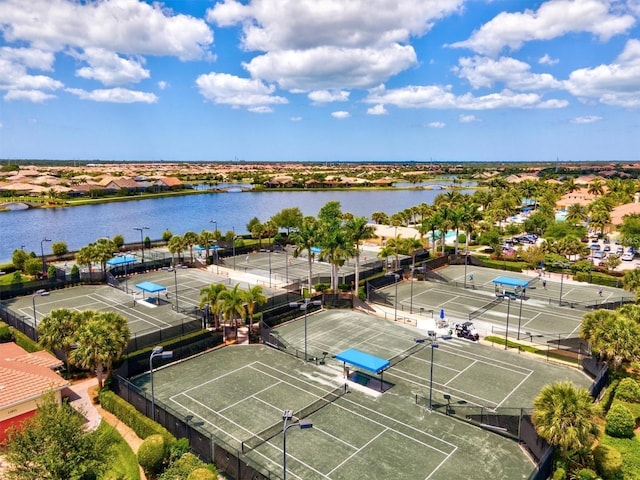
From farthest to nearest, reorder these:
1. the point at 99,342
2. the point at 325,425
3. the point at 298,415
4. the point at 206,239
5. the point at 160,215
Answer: the point at 160,215
the point at 206,239
the point at 99,342
the point at 298,415
the point at 325,425

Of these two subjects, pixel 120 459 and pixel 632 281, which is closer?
pixel 120 459

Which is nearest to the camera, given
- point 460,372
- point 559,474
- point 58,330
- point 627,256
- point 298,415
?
point 559,474

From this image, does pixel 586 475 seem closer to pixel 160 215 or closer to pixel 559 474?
pixel 559 474

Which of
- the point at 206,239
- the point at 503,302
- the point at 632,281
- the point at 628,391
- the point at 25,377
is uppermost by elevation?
the point at 206,239

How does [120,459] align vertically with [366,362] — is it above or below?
below

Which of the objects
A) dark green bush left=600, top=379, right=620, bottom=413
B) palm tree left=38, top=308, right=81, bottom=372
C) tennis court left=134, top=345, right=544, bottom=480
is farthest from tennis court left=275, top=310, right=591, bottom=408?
palm tree left=38, top=308, right=81, bottom=372

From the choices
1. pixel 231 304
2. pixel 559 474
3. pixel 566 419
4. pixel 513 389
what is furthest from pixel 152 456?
pixel 513 389
